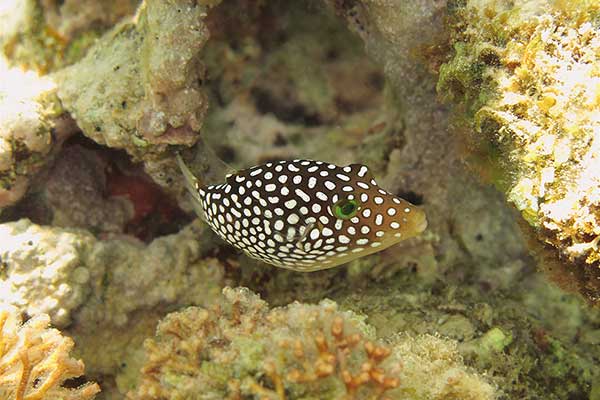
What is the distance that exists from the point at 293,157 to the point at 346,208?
8.53 feet

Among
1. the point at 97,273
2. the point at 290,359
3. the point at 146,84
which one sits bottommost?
the point at 97,273

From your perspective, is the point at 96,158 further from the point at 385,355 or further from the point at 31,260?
the point at 385,355

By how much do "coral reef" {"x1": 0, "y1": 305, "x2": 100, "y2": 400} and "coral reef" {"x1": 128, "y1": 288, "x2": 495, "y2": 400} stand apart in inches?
24.4

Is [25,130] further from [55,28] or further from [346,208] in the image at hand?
[346,208]

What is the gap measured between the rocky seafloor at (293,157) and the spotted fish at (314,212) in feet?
1.96

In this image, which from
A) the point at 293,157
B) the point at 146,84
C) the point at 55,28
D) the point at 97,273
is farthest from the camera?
the point at 293,157

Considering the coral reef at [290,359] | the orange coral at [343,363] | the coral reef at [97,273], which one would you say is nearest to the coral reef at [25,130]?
the coral reef at [97,273]

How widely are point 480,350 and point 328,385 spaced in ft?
5.62

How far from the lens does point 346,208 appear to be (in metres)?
3.85

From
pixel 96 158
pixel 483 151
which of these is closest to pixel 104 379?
pixel 96 158

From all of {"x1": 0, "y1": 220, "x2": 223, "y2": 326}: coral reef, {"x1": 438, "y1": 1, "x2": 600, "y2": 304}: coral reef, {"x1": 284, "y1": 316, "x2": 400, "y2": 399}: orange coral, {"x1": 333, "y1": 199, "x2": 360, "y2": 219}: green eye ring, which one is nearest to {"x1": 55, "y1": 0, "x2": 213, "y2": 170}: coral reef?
{"x1": 0, "y1": 220, "x2": 223, "y2": 326}: coral reef

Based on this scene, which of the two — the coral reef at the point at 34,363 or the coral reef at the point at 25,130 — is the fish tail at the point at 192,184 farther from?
the coral reef at the point at 34,363

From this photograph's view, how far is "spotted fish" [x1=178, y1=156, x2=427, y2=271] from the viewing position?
3844 millimetres

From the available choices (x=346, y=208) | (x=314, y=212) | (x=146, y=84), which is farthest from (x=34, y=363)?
(x=346, y=208)
